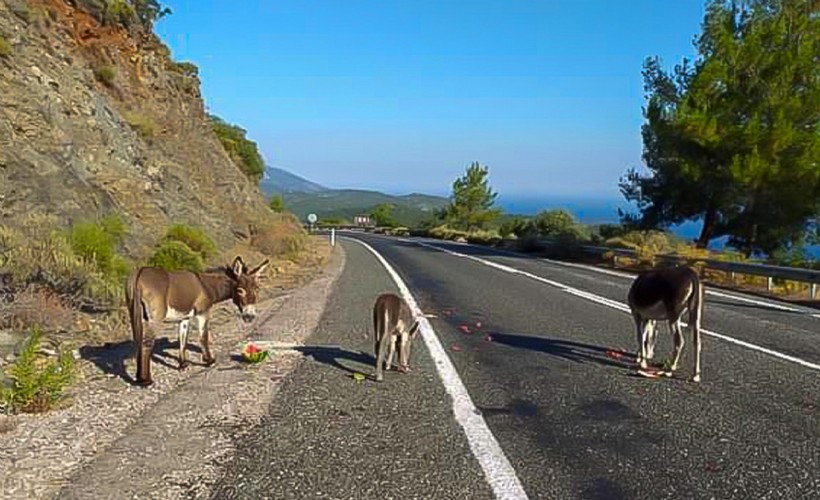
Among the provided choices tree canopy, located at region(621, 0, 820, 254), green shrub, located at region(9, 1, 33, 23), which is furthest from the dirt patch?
tree canopy, located at region(621, 0, 820, 254)

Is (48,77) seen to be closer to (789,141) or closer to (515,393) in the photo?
(515,393)

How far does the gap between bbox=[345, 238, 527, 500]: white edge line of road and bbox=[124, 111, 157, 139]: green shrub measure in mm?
18412

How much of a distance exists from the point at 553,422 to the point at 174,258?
11005 mm

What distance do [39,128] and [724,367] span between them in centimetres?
1507

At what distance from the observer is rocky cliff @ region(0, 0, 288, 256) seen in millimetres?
15188

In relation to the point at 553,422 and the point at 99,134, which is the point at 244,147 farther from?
the point at 553,422

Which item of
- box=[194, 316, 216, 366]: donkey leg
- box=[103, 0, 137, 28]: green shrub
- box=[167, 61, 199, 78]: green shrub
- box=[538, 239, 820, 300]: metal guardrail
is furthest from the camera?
box=[167, 61, 199, 78]: green shrub

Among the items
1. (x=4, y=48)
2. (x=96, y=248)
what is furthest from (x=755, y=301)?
(x=4, y=48)

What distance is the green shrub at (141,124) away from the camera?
969 inches

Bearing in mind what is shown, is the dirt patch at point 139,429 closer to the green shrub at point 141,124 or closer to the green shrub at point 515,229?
the green shrub at point 141,124

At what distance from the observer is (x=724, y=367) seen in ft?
28.3

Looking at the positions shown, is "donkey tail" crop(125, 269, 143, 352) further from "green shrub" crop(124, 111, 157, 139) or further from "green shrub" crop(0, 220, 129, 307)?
"green shrub" crop(124, 111, 157, 139)

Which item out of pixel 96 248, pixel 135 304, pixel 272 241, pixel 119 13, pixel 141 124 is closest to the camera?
pixel 135 304

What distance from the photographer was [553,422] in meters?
6.24
